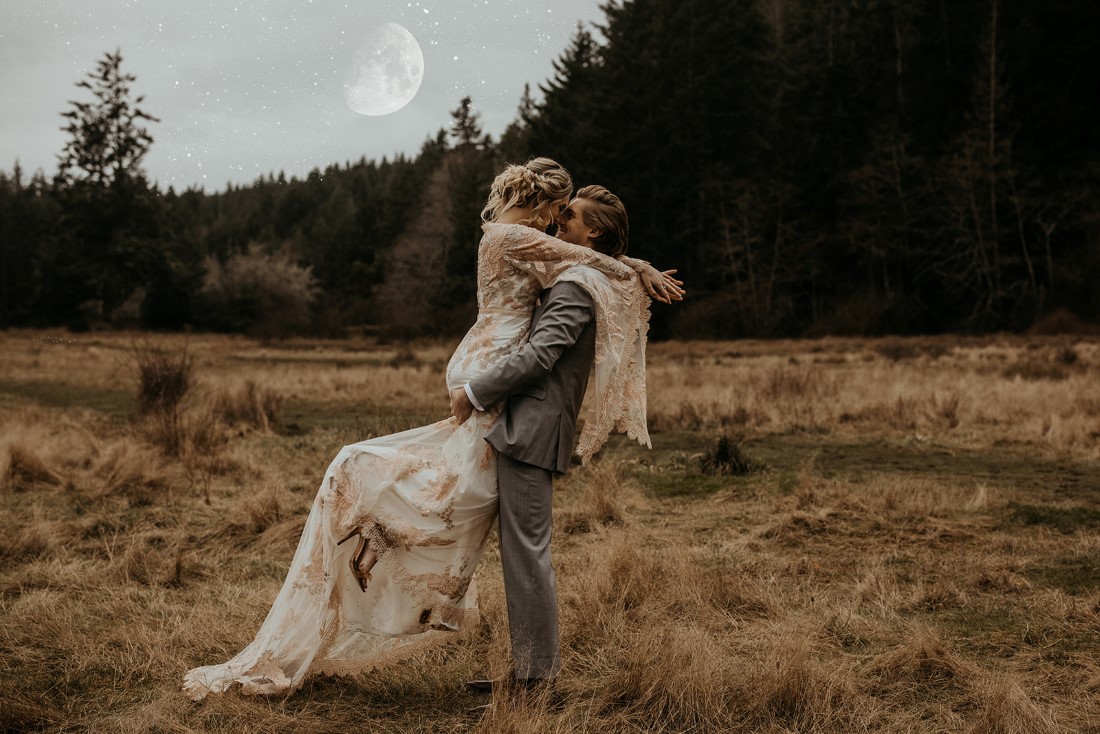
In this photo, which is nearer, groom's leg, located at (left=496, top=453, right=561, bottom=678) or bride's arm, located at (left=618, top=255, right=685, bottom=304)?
groom's leg, located at (left=496, top=453, right=561, bottom=678)

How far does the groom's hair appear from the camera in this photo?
128 inches

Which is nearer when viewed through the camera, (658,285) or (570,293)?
(570,293)

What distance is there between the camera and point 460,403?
9.96 feet

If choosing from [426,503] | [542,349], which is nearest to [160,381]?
[426,503]

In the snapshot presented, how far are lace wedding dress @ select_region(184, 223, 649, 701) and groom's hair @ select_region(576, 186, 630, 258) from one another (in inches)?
3.9

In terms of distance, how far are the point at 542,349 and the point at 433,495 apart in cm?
68

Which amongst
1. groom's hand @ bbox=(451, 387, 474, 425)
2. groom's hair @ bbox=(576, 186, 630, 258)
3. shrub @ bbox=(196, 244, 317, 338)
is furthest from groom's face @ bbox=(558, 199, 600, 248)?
shrub @ bbox=(196, 244, 317, 338)

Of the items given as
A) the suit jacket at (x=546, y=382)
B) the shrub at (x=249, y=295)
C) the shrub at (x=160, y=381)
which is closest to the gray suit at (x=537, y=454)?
the suit jacket at (x=546, y=382)

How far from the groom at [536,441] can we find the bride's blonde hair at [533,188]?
0.15 metres

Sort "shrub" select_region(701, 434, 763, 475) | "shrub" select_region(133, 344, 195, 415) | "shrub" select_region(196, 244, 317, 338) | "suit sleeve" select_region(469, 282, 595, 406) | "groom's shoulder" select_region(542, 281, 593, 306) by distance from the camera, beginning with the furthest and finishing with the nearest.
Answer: "shrub" select_region(196, 244, 317, 338) < "shrub" select_region(133, 344, 195, 415) < "shrub" select_region(701, 434, 763, 475) < "groom's shoulder" select_region(542, 281, 593, 306) < "suit sleeve" select_region(469, 282, 595, 406)

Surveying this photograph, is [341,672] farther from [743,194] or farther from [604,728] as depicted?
[743,194]

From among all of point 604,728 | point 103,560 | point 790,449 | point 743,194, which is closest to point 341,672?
point 604,728

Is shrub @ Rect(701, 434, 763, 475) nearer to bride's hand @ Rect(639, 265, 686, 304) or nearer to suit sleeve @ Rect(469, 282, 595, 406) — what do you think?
bride's hand @ Rect(639, 265, 686, 304)

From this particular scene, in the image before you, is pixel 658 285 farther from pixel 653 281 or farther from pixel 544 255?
pixel 544 255
